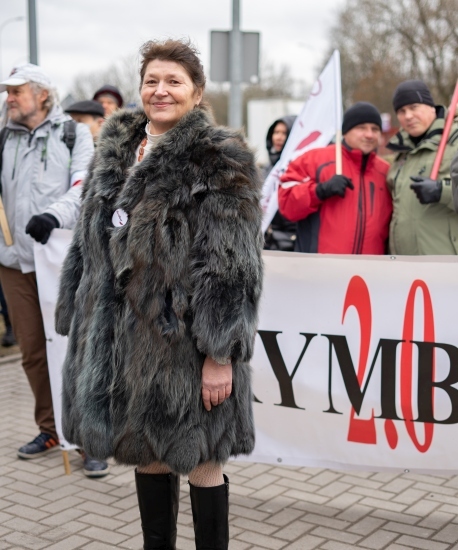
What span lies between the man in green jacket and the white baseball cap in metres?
1.99

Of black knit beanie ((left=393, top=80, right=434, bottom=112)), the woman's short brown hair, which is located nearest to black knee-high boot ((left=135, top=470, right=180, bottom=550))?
the woman's short brown hair

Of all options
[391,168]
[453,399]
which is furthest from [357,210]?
[453,399]

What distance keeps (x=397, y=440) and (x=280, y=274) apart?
0.96 metres

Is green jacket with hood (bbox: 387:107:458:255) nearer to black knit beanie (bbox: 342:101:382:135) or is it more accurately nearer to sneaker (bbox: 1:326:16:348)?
black knit beanie (bbox: 342:101:382:135)

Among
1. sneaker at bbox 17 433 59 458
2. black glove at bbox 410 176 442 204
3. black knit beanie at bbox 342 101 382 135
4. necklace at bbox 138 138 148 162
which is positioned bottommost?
sneaker at bbox 17 433 59 458

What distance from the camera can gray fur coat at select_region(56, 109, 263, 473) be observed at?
2.71 meters

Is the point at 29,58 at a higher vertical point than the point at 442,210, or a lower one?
higher

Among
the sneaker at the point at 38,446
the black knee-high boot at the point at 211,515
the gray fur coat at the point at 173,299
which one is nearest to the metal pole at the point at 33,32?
the sneaker at the point at 38,446

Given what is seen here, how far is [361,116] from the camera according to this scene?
499 cm

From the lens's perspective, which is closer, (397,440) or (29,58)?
(397,440)

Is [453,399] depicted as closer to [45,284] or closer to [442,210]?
[442,210]

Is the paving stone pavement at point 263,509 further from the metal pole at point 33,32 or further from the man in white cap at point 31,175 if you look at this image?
the metal pole at point 33,32

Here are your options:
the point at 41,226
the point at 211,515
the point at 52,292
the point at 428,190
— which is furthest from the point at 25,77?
the point at 211,515

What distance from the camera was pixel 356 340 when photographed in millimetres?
3998
